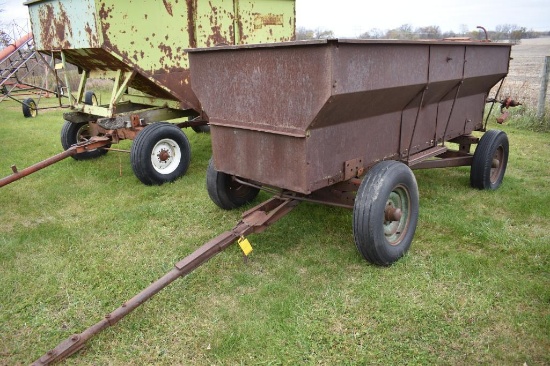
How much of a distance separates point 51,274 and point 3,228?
1368 mm

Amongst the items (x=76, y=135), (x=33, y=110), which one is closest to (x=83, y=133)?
(x=76, y=135)

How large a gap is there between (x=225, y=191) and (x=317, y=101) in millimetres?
1793

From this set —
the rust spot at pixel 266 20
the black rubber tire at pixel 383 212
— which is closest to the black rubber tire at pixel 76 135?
the rust spot at pixel 266 20

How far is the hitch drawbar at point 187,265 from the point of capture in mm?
2451

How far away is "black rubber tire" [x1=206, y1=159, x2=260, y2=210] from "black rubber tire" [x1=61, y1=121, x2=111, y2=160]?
3.40 m

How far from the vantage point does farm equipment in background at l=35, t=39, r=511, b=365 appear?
2.72 m

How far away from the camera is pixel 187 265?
2.84m

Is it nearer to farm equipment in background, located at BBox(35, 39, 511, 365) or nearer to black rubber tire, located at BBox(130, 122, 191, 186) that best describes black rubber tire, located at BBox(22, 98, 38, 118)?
black rubber tire, located at BBox(130, 122, 191, 186)

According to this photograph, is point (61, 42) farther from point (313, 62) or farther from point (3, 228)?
point (313, 62)

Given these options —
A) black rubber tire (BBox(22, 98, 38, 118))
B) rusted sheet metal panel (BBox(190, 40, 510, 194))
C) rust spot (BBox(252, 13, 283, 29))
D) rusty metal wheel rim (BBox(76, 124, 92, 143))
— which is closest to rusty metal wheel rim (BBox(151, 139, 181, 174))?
rusty metal wheel rim (BBox(76, 124, 92, 143))

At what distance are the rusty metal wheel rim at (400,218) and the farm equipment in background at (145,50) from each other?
3.10 metres

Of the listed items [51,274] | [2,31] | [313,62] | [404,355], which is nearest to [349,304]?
[404,355]

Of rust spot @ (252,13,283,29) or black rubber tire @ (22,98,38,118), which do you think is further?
black rubber tire @ (22,98,38,118)

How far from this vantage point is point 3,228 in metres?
4.37
